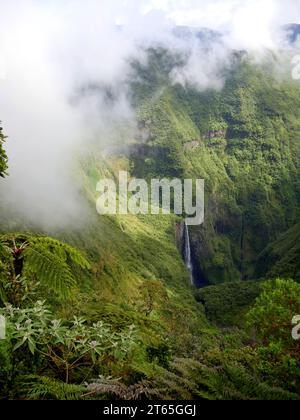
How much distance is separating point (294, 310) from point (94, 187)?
147708mm

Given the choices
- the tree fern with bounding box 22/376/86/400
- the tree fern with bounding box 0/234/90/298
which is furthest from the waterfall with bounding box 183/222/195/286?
the tree fern with bounding box 22/376/86/400

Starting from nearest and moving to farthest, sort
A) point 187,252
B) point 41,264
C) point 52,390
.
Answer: point 52,390 < point 41,264 < point 187,252

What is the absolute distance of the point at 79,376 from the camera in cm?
583

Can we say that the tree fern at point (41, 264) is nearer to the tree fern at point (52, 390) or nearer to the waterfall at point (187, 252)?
the tree fern at point (52, 390)

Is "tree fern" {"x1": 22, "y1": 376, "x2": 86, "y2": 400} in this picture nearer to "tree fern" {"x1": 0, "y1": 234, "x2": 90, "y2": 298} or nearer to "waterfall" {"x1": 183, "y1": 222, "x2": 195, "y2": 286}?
"tree fern" {"x1": 0, "y1": 234, "x2": 90, "y2": 298}

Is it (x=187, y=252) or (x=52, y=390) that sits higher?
(x=187, y=252)

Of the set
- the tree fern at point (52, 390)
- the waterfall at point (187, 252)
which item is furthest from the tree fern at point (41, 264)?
the waterfall at point (187, 252)

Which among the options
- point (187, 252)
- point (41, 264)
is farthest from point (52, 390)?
point (187, 252)

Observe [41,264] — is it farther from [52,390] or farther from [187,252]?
[187,252]

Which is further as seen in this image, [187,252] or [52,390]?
[187,252]

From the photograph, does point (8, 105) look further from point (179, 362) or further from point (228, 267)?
point (179, 362)

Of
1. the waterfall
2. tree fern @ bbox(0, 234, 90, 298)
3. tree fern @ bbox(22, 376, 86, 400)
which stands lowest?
tree fern @ bbox(22, 376, 86, 400)
